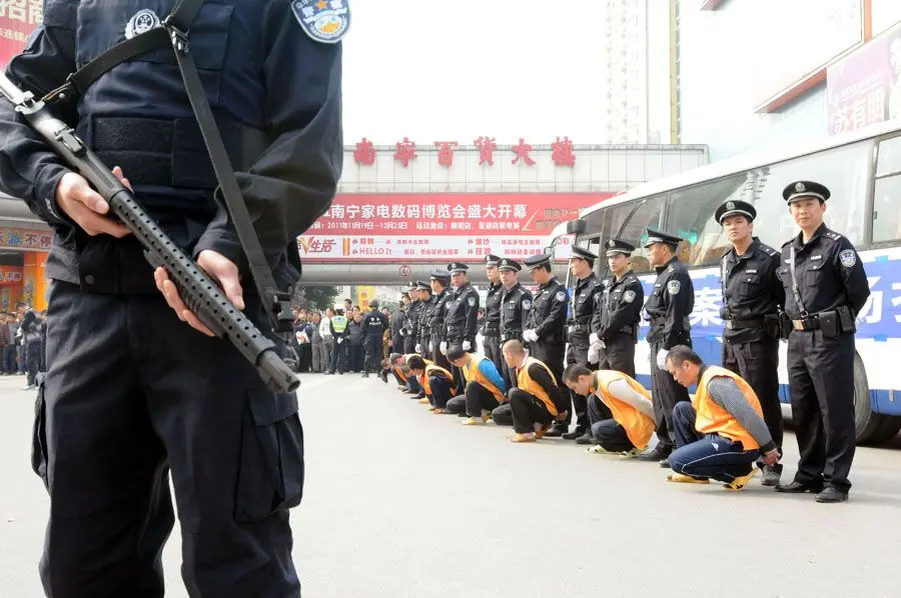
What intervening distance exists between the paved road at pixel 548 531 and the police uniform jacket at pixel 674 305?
3.18ft

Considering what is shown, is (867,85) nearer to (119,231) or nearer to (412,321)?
(412,321)

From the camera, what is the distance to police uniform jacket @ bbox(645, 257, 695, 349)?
6.85m

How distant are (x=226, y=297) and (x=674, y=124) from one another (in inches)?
2664

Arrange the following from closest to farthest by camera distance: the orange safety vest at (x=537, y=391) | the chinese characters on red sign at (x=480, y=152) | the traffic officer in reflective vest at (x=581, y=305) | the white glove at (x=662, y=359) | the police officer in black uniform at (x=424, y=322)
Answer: the white glove at (x=662, y=359), the orange safety vest at (x=537, y=391), the traffic officer in reflective vest at (x=581, y=305), the police officer in black uniform at (x=424, y=322), the chinese characters on red sign at (x=480, y=152)

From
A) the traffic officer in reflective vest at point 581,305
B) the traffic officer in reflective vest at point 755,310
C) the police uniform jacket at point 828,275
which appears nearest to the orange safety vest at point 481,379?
the traffic officer in reflective vest at point 581,305

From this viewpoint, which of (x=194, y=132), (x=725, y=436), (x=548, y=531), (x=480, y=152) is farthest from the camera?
(x=480, y=152)

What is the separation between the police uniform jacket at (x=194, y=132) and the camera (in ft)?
5.39

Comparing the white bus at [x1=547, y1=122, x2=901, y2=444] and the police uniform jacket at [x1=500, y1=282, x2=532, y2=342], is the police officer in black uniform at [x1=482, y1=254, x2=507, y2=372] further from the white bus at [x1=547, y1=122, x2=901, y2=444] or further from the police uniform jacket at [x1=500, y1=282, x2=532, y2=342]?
the white bus at [x1=547, y1=122, x2=901, y2=444]

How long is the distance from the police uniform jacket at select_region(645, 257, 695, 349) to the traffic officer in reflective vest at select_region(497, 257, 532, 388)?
3.62 m

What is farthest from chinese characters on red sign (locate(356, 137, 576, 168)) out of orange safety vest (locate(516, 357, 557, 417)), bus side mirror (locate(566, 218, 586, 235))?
orange safety vest (locate(516, 357, 557, 417))

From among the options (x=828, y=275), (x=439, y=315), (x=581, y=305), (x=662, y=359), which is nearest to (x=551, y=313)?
(x=581, y=305)

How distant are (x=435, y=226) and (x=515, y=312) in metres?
16.6

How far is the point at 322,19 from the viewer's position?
5.66ft

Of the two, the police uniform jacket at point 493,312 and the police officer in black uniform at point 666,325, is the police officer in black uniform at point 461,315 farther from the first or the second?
the police officer in black uniform at point 666,325
